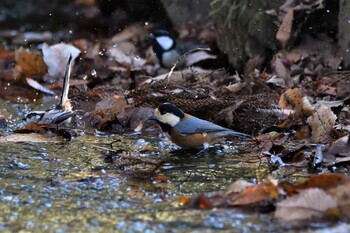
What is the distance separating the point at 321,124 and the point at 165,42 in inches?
165

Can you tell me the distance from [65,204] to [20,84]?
4088mm

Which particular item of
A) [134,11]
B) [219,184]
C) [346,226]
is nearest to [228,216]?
[346,226]

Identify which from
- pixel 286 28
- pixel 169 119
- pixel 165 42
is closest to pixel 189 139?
pixel 169 119

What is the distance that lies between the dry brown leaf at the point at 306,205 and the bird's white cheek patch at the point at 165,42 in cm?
553

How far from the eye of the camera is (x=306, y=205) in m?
2.22

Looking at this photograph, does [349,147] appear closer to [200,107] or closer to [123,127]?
[200,107]

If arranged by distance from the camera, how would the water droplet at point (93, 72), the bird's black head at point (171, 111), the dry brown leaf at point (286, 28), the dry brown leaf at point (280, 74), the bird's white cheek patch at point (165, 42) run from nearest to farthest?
the bird's black head at point (171, 111), the dry brown leaf at point (280, 74), the dry brown leaf at point (286, 28), the water droplet at point (93, 72), the bird's white cheek patch at point (165, 42)

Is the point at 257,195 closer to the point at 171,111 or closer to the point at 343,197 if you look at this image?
the point at 343,197

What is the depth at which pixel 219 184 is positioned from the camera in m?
2.86

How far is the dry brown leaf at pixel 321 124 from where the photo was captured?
12.8 ft

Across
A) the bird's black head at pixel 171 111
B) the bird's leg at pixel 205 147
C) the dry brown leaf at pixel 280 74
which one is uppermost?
the dry brown leaf at pixel 280 74

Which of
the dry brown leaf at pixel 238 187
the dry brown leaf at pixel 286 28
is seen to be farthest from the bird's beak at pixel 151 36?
the dry brown leaf at pixel 238 187

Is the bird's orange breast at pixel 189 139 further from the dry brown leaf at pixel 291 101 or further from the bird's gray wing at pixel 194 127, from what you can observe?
the dry brown leaf at pixel 291 101

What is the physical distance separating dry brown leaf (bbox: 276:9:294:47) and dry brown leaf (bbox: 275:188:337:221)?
3872mm
